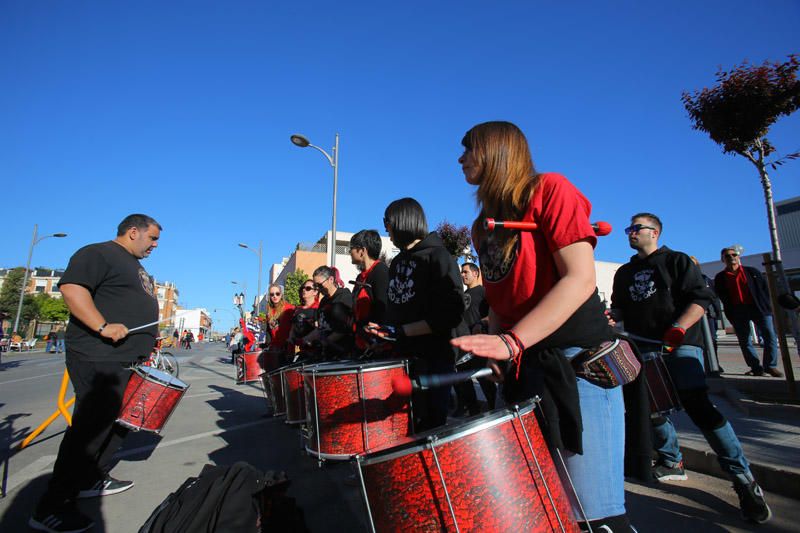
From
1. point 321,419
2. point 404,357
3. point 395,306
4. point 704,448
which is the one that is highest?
point 395,306

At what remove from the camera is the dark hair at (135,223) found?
3688 mm

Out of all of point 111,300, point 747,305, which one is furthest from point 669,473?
point 747,305

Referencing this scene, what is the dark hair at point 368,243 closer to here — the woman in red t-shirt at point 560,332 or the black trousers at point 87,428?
the black trousers at point 87,428

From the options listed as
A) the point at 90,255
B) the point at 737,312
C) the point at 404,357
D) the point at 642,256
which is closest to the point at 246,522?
the point at 404,357

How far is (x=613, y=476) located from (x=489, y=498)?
541mm

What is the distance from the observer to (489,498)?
1.12 meters

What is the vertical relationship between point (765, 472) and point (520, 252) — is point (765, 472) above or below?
below

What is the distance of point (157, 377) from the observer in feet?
11.5

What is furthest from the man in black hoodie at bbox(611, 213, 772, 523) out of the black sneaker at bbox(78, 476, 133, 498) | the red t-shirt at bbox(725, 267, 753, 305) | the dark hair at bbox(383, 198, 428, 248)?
the red t-shirt at bbox(725, 267, 753, 305)

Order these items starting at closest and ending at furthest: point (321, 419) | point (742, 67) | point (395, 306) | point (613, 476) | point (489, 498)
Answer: point (489, 498) → point (613, 476) → point (321, 419) → point (395, 306) → point (742, 67)

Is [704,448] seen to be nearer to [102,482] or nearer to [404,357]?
[404,357]

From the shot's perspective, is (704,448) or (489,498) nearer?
(489,498)

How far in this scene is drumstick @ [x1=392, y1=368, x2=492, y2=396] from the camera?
4.11 ft

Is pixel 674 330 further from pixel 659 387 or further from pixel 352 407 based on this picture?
pixel 352 407
